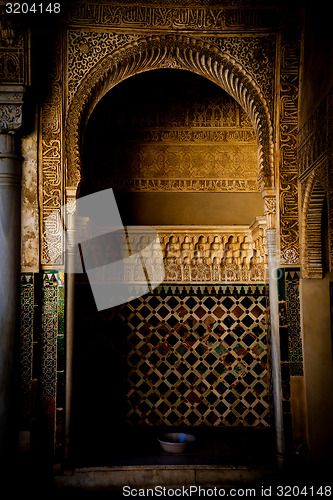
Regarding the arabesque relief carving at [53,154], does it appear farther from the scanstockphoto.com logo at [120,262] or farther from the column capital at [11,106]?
the scanstockphoto.com logo at [120,262]

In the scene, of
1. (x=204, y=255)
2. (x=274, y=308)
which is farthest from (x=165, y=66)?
(x=274, y=308)

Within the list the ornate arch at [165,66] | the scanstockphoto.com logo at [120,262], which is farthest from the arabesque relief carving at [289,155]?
the scanstockphoto.com logo at [120,262]

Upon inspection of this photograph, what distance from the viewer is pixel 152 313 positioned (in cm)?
552

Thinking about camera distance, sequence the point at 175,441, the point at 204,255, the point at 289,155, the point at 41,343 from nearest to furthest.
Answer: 1. the point at 41,343
2. the point at 289,155
3. the point at 175,441
4. the point at 204,255

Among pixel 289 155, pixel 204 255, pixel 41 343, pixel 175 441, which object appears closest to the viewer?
pixel 41 343

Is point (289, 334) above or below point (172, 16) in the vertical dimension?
below

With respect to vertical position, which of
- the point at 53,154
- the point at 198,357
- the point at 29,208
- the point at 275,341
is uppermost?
the point at 53,154

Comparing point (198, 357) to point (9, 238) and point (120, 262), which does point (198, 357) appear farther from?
point (9, 238)

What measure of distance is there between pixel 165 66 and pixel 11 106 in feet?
4.39

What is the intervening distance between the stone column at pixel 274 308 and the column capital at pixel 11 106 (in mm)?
2088

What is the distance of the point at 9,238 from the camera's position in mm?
4035

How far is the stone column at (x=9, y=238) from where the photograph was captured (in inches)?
154

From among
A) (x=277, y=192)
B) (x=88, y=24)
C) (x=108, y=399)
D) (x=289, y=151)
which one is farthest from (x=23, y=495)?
(x=88, y=24)

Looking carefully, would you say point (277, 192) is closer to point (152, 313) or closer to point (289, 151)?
point (289, 151)
